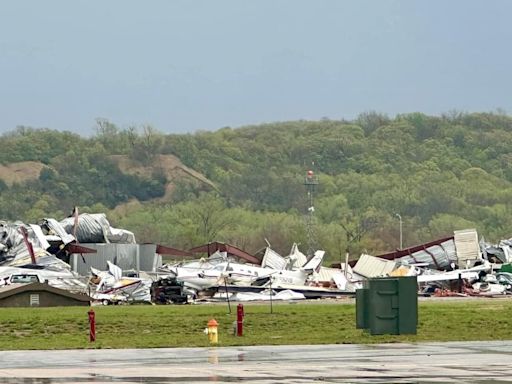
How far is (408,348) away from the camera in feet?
102

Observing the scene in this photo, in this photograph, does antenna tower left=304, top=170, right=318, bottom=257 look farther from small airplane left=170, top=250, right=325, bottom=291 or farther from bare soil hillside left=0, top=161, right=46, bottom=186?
bare soil hillside left=0, top=161, right=46, bottom=186

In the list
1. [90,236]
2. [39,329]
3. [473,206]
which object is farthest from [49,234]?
[473,206]

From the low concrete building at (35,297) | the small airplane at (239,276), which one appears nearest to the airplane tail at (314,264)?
the small airplane at (239,276)

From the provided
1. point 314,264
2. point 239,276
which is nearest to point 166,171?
point 314,264

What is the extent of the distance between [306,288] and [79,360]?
144ft

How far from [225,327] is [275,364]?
51.8ft

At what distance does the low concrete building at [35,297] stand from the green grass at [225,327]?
477 centimetres

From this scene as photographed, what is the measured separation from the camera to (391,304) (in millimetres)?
35125

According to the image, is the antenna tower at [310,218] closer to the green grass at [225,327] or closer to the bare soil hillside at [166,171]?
the green grass at [225,327]

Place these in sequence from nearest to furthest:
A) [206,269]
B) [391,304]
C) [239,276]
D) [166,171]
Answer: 1. [391,304]
2. [239,276]
3. [206,269]
4. [166,171]

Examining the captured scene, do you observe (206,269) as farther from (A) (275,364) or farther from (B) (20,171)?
(B) (20,171)

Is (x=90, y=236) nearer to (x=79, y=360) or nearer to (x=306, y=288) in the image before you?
(x=306, y=288)

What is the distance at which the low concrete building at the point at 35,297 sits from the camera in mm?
56062

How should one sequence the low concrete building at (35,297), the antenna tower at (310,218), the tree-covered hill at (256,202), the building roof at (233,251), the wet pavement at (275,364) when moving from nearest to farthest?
1. the wet pavement at (275,364)
2. the low concrete building at (35,297)
3. the building roof at (233,251)
4. the antenna tower at (310,218)
5. the tree-covered hill at (256,202)
